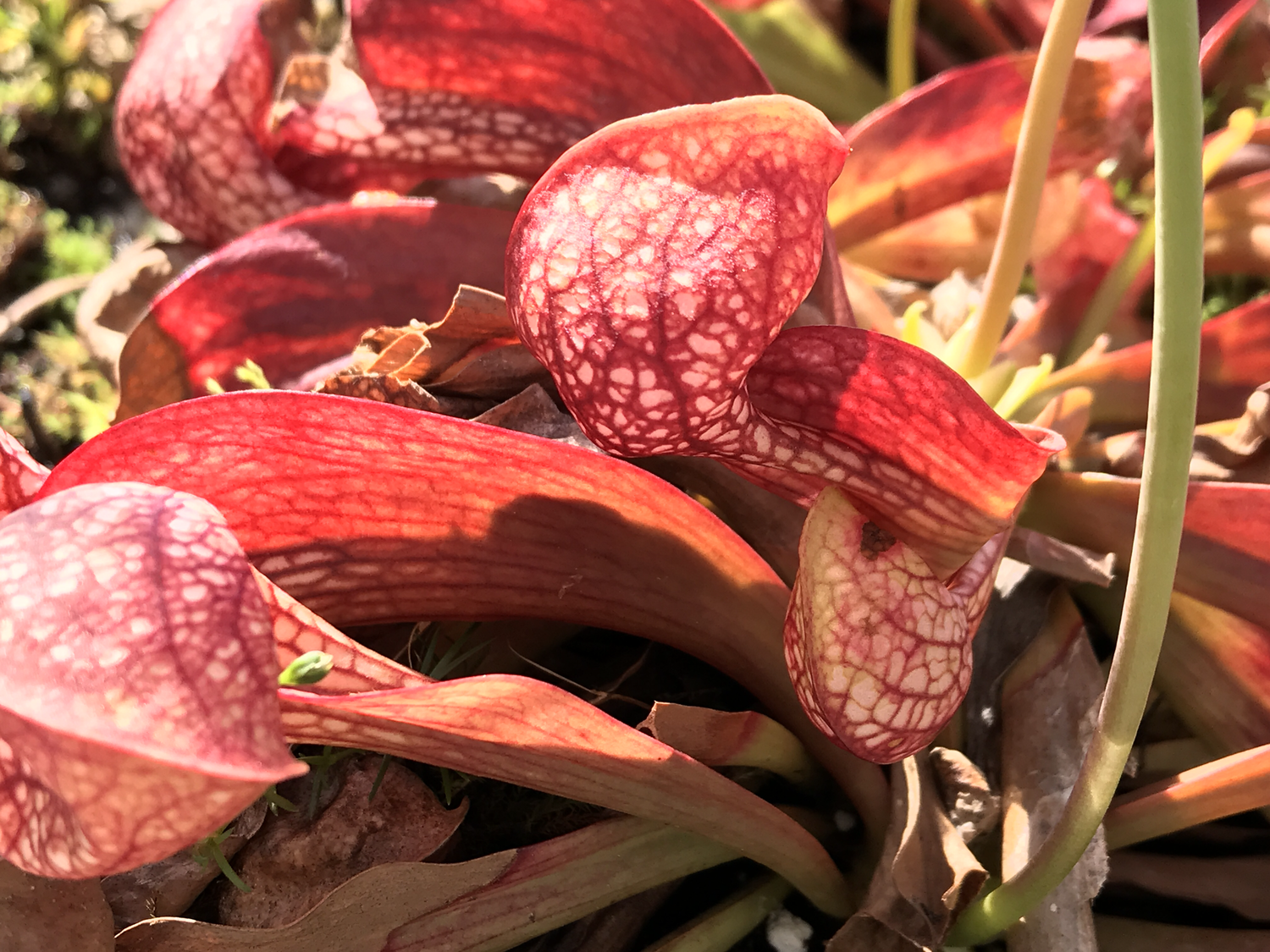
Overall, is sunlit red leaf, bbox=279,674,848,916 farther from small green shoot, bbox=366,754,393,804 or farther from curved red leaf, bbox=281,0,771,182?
curved red leaf, bbox=281,0,771,182

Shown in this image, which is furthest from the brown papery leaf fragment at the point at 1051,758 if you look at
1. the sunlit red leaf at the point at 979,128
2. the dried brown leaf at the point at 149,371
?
the dried brown leaf at the point at 149,371

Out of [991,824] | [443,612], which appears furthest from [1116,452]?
[443,612]

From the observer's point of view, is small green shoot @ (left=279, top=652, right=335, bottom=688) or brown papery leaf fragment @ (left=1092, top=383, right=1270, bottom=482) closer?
small green shoot @ (left=279, top=652, right=335, bottom=688)

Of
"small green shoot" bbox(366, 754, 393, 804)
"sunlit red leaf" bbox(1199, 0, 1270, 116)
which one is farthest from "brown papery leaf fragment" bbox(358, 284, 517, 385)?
"sunlit red leaf" bbox(1199, 0, 1270, 116)

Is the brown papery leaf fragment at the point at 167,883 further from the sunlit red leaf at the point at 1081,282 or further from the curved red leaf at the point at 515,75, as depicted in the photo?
the sunlit red leaf at the point at 1081,282

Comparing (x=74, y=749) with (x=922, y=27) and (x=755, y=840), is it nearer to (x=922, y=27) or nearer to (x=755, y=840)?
(x=755, y=840)

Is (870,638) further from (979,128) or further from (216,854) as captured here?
(979,128)
